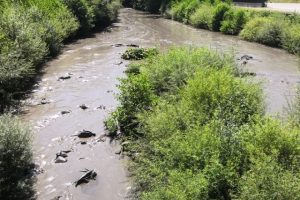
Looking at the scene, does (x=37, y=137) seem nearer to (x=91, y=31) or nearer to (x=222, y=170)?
(x=222, y=170)

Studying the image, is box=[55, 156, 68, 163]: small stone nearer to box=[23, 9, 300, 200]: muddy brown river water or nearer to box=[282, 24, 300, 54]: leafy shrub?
box=[23, 9, 300, 200]: muddy brown river water

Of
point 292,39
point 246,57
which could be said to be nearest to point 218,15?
point 292,39

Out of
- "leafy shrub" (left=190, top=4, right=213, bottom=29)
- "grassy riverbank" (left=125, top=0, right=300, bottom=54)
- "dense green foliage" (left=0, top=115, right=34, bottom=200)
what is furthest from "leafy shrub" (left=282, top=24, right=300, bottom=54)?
"dense green foliage" (left=0, top=115, right=34, bottom=200)

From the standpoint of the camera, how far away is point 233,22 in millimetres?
53688

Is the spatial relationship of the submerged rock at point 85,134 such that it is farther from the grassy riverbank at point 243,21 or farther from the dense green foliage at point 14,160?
the grassy riverbank at point 243,21

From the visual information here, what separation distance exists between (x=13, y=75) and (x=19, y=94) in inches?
100

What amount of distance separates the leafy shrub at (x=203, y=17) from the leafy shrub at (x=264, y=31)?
8.26 meters

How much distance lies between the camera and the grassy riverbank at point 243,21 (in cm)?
4478

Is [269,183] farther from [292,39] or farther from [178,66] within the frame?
[292,39]

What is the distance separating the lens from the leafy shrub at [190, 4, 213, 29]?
57625 millimetres

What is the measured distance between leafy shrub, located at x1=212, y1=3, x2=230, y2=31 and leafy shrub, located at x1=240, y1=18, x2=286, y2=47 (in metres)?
6.40

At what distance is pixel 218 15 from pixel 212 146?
4512 cm

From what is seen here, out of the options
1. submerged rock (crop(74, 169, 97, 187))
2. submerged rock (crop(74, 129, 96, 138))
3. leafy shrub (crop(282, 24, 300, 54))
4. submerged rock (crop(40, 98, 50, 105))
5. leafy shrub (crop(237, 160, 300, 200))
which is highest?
leafy shrub (crop(237, 160, 300, 200))

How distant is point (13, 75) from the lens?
25.8 meters
